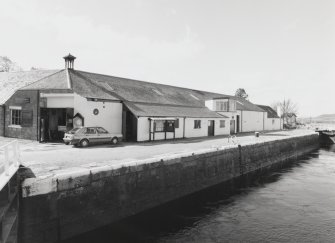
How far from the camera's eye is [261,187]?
688 inches

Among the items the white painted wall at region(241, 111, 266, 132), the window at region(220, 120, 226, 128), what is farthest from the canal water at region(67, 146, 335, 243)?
the white painted wall at region(241, 111, 266, 132)

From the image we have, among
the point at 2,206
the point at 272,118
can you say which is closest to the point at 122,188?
the point at 2,206

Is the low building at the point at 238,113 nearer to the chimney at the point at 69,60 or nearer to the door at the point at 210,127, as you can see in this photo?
the door at the point at 210,127

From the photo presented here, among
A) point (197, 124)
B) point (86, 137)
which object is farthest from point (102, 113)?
point (197, 124)

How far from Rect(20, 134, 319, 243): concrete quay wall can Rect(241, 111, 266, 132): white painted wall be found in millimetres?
24568

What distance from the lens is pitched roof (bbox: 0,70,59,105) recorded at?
2336 centimetres

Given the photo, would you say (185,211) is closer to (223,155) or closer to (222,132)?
(223,155)

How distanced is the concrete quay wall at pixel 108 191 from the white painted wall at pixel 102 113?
30.0ft

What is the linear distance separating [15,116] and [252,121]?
34822mm

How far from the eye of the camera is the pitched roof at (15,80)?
23359 mm

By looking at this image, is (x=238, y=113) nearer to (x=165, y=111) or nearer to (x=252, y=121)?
(x=252, y=121)

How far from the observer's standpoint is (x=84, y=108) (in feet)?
66.5

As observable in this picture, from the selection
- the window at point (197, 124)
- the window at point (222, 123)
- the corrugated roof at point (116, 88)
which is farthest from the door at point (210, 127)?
the corrugated roof at point (116, 88)

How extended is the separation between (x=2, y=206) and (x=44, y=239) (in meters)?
1.93
